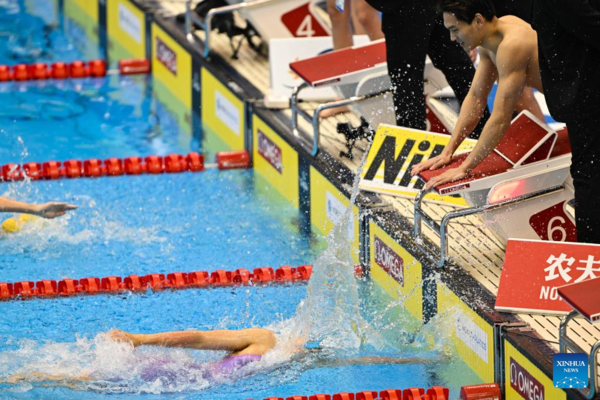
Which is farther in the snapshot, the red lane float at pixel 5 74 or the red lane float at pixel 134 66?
the red lane float at pixel 134 66

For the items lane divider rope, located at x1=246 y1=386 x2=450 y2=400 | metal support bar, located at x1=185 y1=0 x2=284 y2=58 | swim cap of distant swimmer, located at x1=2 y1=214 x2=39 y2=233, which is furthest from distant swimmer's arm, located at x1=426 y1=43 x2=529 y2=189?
Answer: metal support bar, located at x1=185 y1=0 x2=284 y2=58

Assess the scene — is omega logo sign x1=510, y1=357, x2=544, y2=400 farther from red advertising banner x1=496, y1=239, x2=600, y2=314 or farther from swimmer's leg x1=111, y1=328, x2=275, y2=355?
swimmer's leg x1=111, y1=328, x2=275, y2=355

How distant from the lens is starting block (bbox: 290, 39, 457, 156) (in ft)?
19.3

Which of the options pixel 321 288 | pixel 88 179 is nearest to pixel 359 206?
pixel 321 288

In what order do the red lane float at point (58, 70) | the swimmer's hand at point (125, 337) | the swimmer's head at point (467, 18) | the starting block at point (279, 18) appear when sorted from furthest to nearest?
the red lane float at point (58, 70), the starting block at point (279, 18), the swimmer's head at point (467, 18), the swimmer's hand at point (125, 337)

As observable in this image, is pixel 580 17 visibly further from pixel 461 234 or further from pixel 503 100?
pixel 461 234

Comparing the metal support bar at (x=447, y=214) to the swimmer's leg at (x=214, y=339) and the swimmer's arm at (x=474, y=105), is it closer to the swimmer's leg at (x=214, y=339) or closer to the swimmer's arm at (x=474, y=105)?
the swimmer's arm at (x=474, y=105)

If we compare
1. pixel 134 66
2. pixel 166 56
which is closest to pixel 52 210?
pixel 166 56

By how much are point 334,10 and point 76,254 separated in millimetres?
1904

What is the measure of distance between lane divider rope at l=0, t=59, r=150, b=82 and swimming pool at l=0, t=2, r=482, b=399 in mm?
487

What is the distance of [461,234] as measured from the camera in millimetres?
5273

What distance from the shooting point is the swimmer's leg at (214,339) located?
428 centimetres

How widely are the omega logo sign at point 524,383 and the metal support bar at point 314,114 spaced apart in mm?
1933

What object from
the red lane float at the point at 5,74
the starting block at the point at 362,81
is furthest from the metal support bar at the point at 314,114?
the red lane float at the point at 5,74
